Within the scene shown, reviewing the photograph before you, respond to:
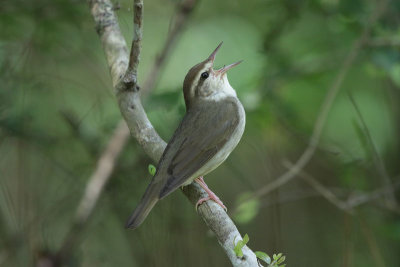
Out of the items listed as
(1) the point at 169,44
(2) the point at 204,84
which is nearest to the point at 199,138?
(2) the point at 204,84

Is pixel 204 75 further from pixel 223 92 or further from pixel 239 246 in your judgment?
pixel 239 246

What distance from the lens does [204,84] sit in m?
4.75

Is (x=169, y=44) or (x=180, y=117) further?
(x=169, y=44)

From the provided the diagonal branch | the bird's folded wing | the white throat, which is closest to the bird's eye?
the white throat

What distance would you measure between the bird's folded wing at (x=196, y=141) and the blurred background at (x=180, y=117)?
35 centimetres

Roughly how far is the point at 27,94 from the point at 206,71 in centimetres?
188

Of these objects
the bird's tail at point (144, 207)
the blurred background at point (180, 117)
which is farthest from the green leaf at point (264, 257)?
the blurred background at point (180, 117)

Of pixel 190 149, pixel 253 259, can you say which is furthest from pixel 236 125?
pixel 253 259

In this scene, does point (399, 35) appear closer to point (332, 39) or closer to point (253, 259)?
point (332, 39)

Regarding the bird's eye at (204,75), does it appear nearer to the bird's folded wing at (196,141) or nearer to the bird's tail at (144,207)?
the bird's folded wing at (196,141)

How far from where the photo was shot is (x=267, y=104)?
18.5ft

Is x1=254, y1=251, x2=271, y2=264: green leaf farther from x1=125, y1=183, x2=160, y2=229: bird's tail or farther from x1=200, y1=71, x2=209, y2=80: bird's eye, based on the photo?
x1=200, y1=71, x2=209, y2=80: bird's eye

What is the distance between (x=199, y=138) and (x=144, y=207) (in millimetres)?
815

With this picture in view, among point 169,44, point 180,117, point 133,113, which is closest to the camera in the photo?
point 133,113
